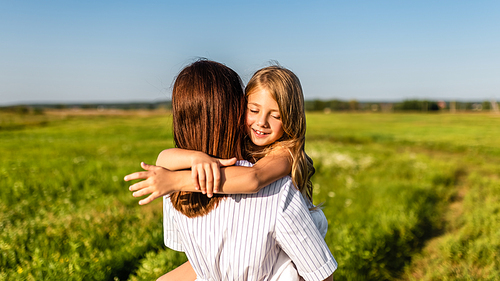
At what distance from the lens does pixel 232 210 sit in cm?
164

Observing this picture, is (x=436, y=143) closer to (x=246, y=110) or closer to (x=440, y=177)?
(x=440, y=177)

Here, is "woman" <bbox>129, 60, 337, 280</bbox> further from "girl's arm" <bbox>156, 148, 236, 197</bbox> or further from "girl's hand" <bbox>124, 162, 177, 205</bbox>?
"girl's hand" <bbox>124, 162, 177, 205</bbox>

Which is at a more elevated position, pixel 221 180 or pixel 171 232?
pixel 221 180

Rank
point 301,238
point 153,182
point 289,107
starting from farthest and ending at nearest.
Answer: point 289,107
point 301,238
point 153,182

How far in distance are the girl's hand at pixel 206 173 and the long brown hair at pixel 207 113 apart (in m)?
0.12

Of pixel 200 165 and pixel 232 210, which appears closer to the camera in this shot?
pixel 200 165

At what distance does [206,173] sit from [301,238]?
0.54 metres

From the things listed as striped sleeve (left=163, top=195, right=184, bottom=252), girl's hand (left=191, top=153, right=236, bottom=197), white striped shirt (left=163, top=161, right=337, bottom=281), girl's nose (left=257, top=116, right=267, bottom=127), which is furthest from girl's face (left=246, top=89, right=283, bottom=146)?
striped sleeve (left=163, top=195, right=184, bottom=252)

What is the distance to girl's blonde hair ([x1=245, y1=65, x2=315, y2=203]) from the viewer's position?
1854mm

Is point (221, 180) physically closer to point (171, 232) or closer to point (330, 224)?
point (171, 232)

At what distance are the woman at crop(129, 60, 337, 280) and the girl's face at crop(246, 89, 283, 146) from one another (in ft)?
0.50

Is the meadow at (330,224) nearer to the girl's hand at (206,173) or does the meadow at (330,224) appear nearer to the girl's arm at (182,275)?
the girl's hand at (206,173)

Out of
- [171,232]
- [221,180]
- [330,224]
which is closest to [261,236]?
[221,180]

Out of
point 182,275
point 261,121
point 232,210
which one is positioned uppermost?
point 261,121
